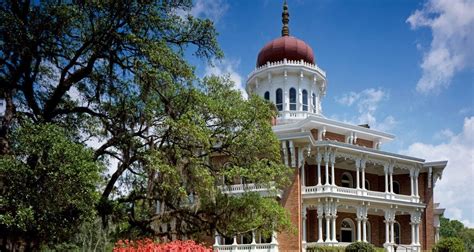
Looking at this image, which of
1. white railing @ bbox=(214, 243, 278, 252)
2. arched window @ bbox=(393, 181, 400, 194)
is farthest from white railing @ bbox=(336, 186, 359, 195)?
arched window @ bbox=(393, 181, 400, 194)

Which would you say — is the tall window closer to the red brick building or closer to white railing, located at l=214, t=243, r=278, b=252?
the red brick building

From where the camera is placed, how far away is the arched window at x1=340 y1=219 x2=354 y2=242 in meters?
34.3

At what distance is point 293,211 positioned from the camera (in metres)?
29.6

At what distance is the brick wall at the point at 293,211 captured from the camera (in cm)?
2892

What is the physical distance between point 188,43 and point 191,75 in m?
1.55

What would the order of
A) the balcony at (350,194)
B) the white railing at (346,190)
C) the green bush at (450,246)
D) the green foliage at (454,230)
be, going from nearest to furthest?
the green bush at (450,246) → the balcony at (350,194) → the white railing at (346,190) → the green foliage at (454,230)

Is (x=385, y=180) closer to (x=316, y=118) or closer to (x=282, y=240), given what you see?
(x=316, y=118)

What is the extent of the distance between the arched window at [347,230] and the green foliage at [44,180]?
22.6 m

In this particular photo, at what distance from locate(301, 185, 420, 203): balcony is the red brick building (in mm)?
59

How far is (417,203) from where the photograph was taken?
3481 centimetres

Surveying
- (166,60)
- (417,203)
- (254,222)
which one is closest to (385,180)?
(417,203)

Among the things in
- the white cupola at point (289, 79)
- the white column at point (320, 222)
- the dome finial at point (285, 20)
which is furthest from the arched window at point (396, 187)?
the dome finial at point (285, 20)

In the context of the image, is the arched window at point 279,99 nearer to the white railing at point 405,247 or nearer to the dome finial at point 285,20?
the dome finial at point 285,20

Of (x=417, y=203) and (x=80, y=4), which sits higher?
(x=80, y=4)
